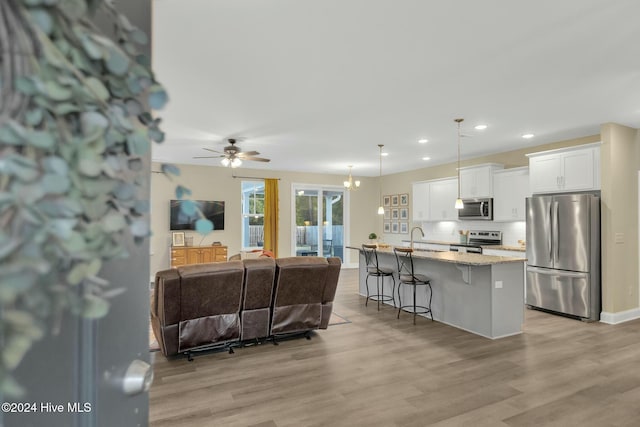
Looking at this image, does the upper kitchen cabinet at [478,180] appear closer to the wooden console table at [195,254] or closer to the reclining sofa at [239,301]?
the reclining sofa at [239,301]

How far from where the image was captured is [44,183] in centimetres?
42

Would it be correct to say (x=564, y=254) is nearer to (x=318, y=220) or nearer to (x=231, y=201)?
(x=318, y=220)

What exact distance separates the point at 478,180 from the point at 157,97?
7426mm

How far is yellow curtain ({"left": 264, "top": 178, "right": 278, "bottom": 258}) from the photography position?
9133 mm

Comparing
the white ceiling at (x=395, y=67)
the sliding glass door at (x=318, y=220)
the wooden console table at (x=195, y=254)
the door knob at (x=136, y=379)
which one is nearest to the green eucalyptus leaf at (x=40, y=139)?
the door knob at (x=136, y=379)

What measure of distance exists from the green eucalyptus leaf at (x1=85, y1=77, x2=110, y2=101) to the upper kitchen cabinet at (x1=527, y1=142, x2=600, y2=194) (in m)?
6.25

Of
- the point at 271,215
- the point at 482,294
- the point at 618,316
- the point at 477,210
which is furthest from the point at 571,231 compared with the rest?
the point at 271,215

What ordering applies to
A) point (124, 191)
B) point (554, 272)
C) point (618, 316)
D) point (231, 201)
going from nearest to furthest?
point (124, 191), point (618, 316), point (554, 272), point (231, 201)

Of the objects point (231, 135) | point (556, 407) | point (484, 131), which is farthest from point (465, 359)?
point (231, 135)

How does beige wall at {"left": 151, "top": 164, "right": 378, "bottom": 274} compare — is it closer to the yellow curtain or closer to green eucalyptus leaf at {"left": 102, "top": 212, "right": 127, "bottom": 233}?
the yellow curtain

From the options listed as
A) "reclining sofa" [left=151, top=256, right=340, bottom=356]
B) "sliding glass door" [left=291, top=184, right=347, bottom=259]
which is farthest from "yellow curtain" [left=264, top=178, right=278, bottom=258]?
"reclining sofa" [left=151, top=256, right=340, bottom=356]

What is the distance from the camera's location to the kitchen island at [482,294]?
4.31 metres

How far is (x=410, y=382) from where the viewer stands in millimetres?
3105

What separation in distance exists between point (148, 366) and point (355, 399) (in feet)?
7.75
